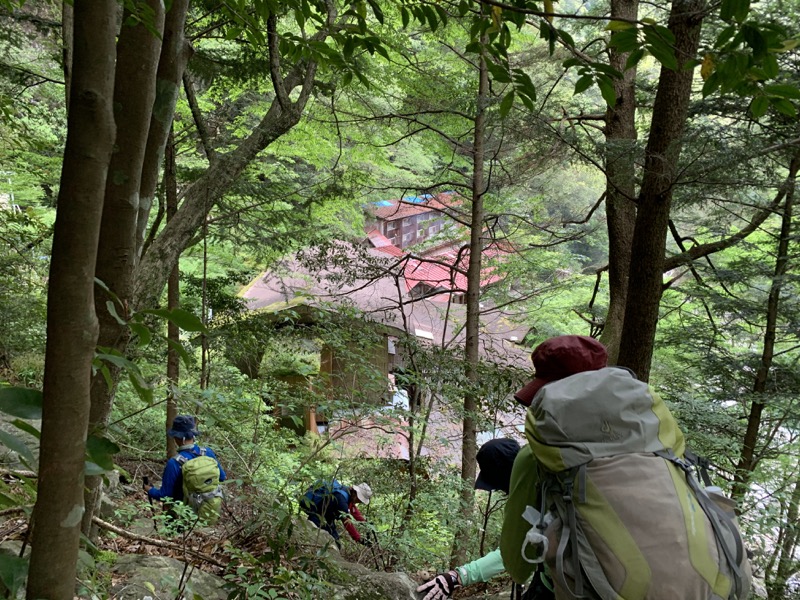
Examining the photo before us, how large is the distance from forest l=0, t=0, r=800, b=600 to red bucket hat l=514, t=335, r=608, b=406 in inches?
35.3

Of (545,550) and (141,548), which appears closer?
(545,550)

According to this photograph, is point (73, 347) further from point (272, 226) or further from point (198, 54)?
point (272, 226)

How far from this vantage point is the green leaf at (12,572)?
0.77 metres

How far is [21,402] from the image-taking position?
0.82m

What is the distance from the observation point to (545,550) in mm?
1630

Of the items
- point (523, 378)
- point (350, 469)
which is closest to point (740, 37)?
point (523, 378)

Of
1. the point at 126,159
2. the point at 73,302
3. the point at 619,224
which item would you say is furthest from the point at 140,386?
the point at 619,224

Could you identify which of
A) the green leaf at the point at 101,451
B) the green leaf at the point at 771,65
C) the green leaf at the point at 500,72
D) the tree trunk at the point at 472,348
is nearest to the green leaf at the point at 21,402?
the green leaf at the point at 101,451

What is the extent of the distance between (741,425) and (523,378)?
10.1 feet

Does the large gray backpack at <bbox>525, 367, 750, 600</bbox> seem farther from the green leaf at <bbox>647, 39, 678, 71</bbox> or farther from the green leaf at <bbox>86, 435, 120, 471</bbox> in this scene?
the green leaf at <bbox>86, 435, 120, 471</bbox>

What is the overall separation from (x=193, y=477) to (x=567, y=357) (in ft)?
11.7

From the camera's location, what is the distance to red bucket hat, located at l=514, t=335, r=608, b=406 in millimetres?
1928

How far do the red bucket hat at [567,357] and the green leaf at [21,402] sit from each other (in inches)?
61.7

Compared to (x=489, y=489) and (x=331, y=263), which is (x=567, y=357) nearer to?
(x=489, y=489)
